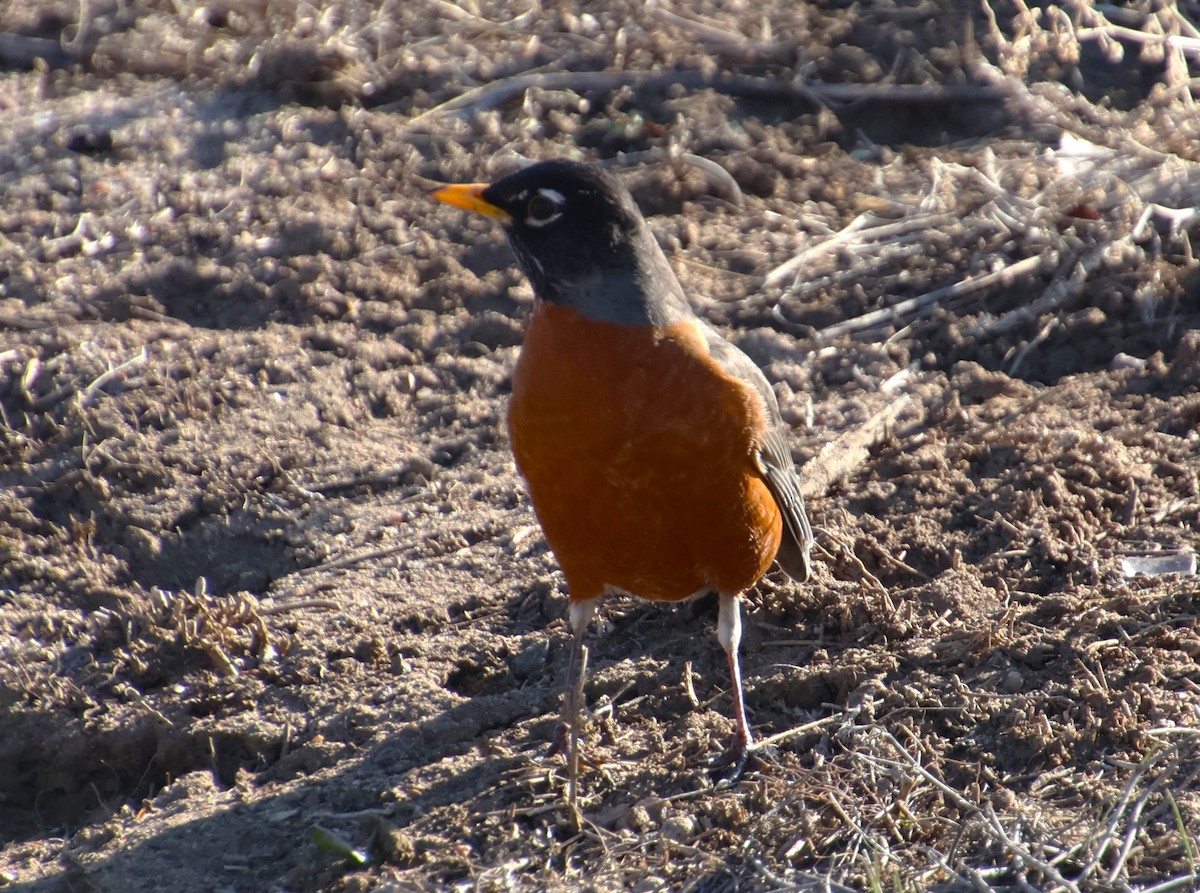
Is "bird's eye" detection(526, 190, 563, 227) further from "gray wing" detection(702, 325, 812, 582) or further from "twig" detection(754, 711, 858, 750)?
"twig" detection(754, 711, 858, 750)

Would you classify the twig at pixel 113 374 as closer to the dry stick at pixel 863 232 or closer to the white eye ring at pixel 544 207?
the white eye ring at pixel 544 207

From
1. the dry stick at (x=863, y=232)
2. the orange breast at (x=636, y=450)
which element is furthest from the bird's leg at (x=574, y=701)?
the dry stick at (x=863, y=232)

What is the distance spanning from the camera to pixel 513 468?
5340 millimetres

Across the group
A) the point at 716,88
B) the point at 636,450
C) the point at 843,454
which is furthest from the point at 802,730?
the point at 716,88

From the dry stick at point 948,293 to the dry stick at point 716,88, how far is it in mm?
1417

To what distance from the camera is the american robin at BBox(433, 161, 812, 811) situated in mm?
3779

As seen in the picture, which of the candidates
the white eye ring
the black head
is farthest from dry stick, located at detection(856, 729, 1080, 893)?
the white eye ring

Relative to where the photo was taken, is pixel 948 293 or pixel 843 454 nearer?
pixel 843 454

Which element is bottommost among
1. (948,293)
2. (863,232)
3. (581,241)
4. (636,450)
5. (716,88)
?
(948,293)

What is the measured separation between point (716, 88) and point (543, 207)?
11.3ft

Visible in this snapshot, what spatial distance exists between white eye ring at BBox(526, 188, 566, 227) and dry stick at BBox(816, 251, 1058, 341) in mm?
2134

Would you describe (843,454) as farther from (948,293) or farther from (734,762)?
(734,762)

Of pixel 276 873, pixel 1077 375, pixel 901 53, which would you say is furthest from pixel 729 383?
pixel 901 53

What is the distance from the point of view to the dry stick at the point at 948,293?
236 inches
